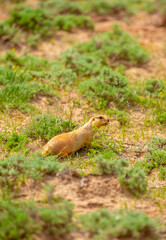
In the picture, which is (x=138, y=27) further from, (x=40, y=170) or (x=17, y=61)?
(x=40, y=170)

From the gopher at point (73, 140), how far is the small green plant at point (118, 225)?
1.64 m

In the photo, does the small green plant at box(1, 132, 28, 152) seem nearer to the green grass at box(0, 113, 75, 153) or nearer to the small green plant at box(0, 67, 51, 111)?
the green grass at box(0, 113, 75, 153)

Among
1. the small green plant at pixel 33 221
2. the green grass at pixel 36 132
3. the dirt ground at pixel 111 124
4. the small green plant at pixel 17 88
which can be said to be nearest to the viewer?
the small green plant at pixel 33 221

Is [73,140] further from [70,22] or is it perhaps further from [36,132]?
[70,22]

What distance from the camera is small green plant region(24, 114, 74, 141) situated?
5500 mm

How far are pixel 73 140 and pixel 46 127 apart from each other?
0.63 m

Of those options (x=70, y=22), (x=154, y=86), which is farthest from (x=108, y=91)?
(x=70, y=22)

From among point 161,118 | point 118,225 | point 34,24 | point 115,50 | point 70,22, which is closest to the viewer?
point 118,225

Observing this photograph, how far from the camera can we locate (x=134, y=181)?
13.8 feet

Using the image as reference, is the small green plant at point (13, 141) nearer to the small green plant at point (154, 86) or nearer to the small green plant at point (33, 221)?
the small green plant at point (33, 221)

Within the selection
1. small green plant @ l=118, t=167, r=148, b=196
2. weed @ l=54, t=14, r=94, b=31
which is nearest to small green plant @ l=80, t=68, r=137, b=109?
small green plant @ l=118, t=167, r=148, b=196

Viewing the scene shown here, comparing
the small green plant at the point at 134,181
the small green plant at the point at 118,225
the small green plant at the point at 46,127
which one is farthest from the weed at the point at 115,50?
the small green plant at the point at 118,225

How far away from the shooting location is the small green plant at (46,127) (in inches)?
217

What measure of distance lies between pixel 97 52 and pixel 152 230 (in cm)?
585
